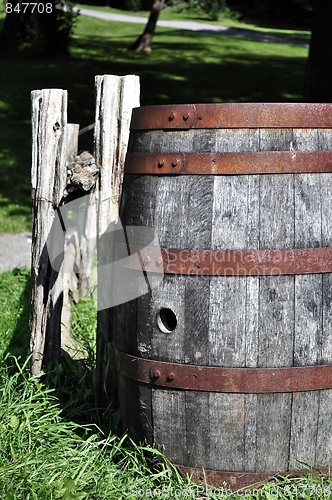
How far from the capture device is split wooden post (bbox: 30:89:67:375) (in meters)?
3.21

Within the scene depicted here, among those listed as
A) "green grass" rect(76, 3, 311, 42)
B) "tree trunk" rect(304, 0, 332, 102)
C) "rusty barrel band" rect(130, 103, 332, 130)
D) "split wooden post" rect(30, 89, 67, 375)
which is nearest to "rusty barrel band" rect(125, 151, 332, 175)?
"rusty barrel band" rect(130, 103, 332, 130)

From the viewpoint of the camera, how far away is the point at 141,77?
15.9 m

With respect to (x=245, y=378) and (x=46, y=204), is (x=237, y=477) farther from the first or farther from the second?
(x=46, y=204)

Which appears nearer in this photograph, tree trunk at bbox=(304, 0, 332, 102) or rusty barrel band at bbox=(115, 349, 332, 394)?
rusty barrel band at bbox=(115, 349, 332, 394)

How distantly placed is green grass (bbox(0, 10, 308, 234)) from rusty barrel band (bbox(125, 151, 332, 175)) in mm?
5402

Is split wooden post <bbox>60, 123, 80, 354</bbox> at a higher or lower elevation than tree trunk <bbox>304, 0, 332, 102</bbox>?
lower

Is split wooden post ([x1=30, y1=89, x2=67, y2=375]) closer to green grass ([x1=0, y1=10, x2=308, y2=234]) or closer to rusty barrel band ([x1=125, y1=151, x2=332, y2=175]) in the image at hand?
rusty barrel band ([x1=125, y1=151, x2=332, y2=175])

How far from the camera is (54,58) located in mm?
18625

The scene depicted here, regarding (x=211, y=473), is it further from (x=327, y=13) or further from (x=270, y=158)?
(x=327, y=13)

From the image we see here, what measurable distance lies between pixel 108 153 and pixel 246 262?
1.15m

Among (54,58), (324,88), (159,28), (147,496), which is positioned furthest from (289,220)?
(159,28)

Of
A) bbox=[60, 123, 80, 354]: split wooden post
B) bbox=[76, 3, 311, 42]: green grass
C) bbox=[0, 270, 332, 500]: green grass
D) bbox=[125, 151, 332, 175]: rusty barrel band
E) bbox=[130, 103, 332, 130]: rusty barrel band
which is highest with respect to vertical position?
bbox=[76, 3, 311, 42]: green grass

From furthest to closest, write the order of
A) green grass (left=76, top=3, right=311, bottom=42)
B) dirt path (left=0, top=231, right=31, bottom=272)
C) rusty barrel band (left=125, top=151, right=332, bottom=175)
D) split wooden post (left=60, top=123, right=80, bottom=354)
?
1. green grass (left=76, top=3, right=311, bottom=42)
2. dirt path (left=0, top=231, right=31, bottom=272)
3. split wooden post (left=60, top=123, right=80, bottom=354)
4. rusty barrel band (left=125, top=151, right=332, bottom=175)

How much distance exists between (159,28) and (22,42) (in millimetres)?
8028
